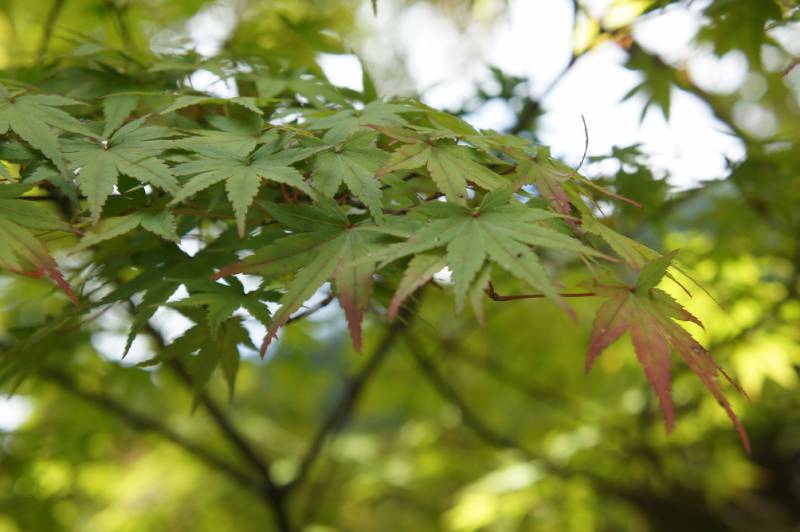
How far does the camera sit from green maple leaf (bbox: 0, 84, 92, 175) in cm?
71

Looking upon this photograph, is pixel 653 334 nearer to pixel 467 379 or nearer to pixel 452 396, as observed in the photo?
pixel 452 396

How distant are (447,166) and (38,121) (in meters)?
0.41

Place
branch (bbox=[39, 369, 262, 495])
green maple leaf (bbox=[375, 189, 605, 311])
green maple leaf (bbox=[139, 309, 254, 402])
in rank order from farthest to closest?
1. branch (bbox=[39, 369, 262, 495])
2. green maple leaf (bbox=[139, 309, 254, 402])
3. green maple leaf (bbox=[375, 189, 605, 311])

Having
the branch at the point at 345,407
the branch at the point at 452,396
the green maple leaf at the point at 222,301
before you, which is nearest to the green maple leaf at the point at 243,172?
the green maple leaf at the point at 222,301

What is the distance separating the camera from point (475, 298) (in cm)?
61

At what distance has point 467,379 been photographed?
2.38m

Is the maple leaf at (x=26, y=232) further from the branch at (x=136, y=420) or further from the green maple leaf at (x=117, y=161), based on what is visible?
the branch at (x=136, y=420)

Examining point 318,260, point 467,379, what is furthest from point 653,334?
point 467,379

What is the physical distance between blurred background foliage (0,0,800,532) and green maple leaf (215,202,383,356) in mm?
333

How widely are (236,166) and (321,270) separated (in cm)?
14

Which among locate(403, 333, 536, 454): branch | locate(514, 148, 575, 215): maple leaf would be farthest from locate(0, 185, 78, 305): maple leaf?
locate(403, 333, 536, 454): branch

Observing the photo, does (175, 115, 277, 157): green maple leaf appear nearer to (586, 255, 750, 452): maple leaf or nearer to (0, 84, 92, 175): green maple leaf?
(0, 84, 92, 175): green maple leaf

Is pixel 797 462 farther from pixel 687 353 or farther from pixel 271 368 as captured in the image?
pixel 687 353

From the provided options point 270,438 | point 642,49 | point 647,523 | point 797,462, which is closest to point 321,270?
point 642,49
